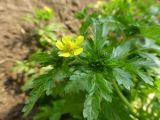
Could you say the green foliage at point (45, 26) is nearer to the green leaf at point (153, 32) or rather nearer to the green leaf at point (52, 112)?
the green leaf at point (52, 112)

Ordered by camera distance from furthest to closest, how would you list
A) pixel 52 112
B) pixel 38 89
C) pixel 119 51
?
pixel 52 112 < pixel 119 51 < pixel 38 89

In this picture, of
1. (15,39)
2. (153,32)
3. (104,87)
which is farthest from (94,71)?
(15,39)

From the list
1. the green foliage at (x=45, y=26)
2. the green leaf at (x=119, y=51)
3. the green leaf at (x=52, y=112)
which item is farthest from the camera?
the green foliage at (x=45, y=26)

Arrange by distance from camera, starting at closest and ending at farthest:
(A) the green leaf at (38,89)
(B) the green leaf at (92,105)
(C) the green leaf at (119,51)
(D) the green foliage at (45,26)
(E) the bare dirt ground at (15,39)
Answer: (B) the green leaf at (92,105)
(A) the green leaf at (38,89)
(C) the green leaf at (119,51)
(E) the bare dirt ground at (15,39)
(D) the green foliage at (45,26)

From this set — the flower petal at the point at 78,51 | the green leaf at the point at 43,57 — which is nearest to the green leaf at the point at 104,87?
the flower petal at the point at 78,51

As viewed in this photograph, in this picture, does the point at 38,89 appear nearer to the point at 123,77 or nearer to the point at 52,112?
the point at 123,77
